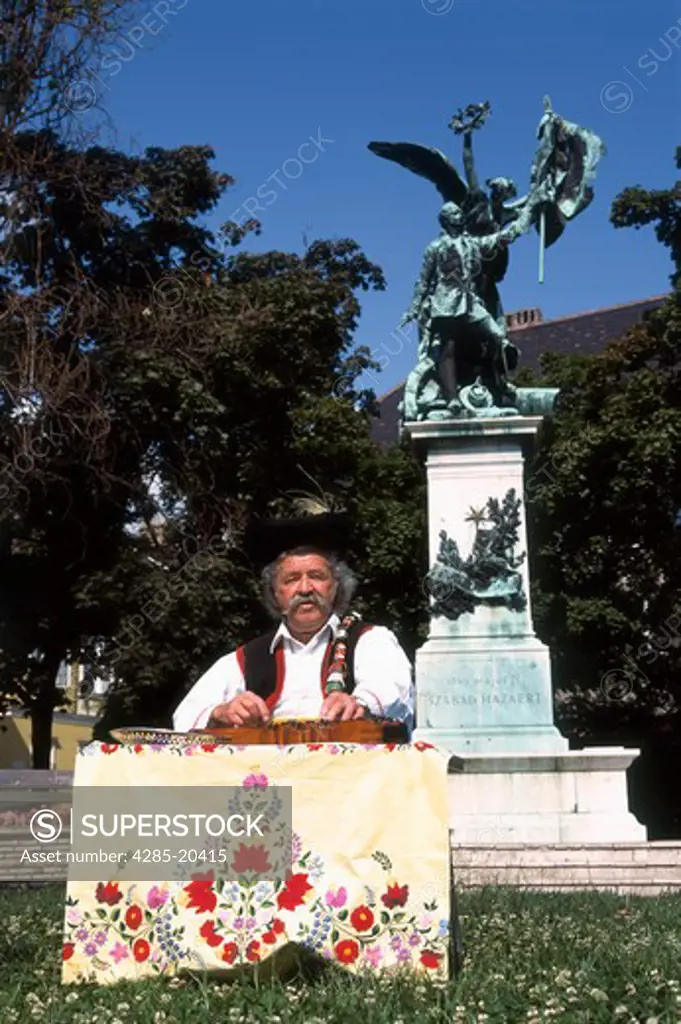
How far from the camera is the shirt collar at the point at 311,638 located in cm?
482

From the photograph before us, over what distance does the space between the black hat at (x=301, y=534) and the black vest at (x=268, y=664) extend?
463mm

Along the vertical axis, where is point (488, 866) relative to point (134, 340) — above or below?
below

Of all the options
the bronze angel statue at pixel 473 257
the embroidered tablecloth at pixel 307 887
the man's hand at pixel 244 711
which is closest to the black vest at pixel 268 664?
the man's hand at pixel 244 711

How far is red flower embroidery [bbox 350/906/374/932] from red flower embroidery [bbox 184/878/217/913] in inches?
19.0

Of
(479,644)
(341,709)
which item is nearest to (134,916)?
(341,709)

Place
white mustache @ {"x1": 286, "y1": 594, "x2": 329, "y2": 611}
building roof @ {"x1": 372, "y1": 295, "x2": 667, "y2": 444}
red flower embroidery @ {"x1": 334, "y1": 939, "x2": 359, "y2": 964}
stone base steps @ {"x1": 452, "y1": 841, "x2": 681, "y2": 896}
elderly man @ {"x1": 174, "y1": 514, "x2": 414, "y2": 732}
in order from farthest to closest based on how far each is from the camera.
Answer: building roof @ {"x1": 372, "y1": 295, "x2": 667, "y2": 444}
stone base steps @ {"x1": 452, "y1": 841, "x2": 681, "y2": 896}
white mustache @ {"x1": 286, "y1": 594, "x2": 329, "y2": 611}
elderly man @ {"x1": 174, "y1": 514, "x2": 414, "y2": 732}
red flower embroidery @ {"x1": 334, "y1": 939, "x2": 359, "y2": 964}

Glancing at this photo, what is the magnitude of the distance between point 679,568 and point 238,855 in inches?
709

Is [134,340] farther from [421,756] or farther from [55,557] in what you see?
[421,756]

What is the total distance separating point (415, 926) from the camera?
397 cm

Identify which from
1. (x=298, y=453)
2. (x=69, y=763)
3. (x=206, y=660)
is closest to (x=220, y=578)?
(x=206, y=660)

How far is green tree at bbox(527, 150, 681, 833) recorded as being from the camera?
20375 mm

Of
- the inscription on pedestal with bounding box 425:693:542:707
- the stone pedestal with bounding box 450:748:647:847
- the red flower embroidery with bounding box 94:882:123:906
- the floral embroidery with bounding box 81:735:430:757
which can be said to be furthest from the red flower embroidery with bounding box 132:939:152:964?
the inscription on pedestal with bounding box 425:693:542:707

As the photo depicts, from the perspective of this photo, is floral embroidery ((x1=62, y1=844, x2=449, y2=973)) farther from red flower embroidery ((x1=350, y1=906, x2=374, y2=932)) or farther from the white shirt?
the white shirt

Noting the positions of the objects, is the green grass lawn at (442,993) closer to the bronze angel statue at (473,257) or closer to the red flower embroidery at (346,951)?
the red flower embroidery at (346,951)
